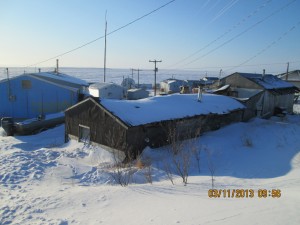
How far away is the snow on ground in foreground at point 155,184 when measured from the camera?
5.98 m

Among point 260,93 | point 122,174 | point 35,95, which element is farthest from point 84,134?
point 260,93

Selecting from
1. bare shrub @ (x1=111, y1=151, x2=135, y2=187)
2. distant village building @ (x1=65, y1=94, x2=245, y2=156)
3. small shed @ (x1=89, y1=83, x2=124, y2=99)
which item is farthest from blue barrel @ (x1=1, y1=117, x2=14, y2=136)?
small shed @ (x1=89, y1=83, x2=124, y2=99)

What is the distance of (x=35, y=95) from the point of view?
84.2 ft

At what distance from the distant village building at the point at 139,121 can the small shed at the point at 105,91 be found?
54.1 feet

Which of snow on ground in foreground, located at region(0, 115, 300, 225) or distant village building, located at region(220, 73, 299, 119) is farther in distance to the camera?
distant village building, located at region(220, 73, 299, 119)

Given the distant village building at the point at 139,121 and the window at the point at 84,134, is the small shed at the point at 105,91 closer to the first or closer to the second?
the distant village building at the point at 139,121

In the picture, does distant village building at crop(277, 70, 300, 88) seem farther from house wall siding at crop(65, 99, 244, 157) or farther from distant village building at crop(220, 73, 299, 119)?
house wall siding at crop(65, 99, 244, 157)

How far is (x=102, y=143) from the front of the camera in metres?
14.8

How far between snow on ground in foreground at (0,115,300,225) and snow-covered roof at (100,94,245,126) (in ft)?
5.51

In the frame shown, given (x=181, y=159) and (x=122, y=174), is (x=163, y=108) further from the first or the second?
(x=122, y=174)

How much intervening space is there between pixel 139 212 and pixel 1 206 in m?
4.26

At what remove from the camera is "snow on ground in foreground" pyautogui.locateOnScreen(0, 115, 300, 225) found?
5.98 metres

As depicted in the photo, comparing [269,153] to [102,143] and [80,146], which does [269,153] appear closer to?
[102,143]

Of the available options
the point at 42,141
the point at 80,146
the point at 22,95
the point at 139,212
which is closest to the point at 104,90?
the point at 22,95
